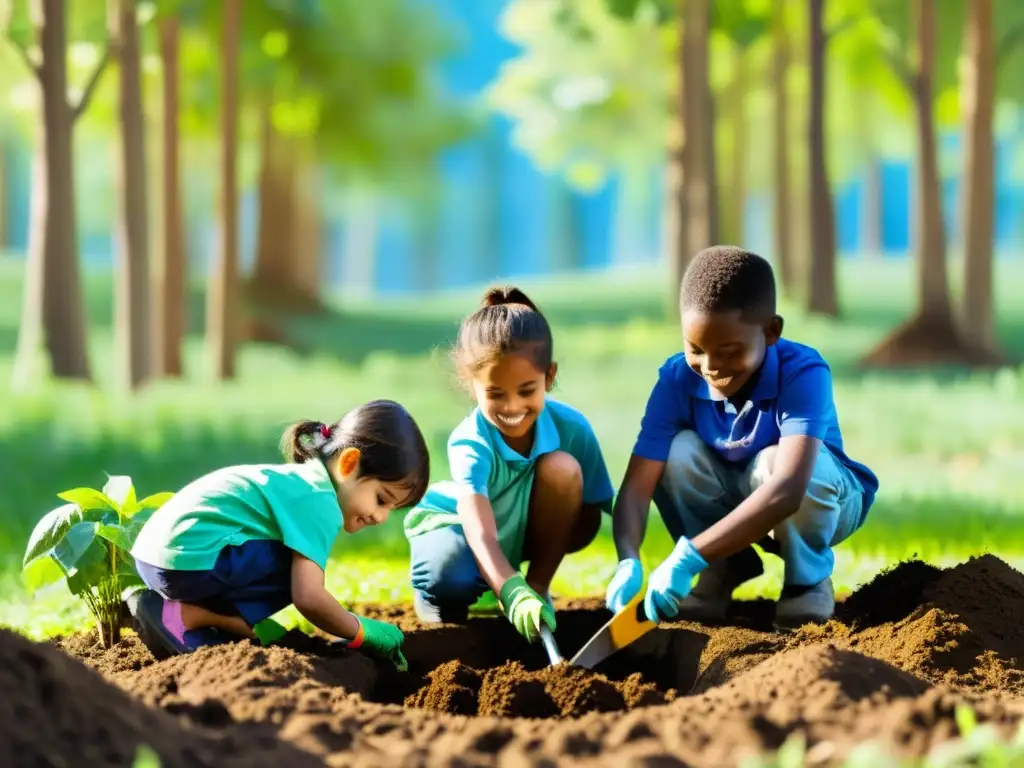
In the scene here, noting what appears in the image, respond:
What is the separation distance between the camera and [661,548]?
545cm

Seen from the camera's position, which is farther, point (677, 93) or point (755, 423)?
point (677, 93)

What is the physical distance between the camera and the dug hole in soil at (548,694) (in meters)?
2.38

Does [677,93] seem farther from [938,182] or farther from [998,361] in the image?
[998,361]

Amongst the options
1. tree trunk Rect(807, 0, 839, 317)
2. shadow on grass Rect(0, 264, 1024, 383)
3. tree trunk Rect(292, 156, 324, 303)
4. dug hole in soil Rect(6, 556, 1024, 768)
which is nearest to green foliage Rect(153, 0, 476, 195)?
tree trunk Rect(292, 156, 324, 303)

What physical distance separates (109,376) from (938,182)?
9808 mm

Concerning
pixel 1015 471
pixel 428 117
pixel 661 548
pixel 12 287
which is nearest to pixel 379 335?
pixel 428 117

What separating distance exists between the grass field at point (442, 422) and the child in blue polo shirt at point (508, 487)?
27 cm

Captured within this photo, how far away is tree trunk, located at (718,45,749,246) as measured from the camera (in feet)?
61.7

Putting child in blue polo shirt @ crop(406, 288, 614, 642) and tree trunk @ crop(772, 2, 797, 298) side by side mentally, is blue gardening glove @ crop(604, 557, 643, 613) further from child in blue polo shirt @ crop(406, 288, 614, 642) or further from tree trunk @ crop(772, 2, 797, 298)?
tree trunk @ crop(772, 2, 797, 298)

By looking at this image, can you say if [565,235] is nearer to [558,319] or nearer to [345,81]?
[558,319]

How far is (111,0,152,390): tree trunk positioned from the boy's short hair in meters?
8.65

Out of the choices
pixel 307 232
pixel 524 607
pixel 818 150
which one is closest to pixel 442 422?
pixel 524 607

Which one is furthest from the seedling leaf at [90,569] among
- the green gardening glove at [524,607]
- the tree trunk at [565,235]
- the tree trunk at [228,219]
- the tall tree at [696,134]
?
the tree trunk at [565,235]

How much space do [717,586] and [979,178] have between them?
417 inches
